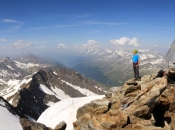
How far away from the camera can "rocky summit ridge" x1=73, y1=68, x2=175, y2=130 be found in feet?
59.6

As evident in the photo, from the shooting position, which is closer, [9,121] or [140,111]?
[140,111]

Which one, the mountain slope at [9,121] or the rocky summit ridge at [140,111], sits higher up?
the rocky summit ridge at [140,111]

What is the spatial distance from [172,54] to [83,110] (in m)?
14.6

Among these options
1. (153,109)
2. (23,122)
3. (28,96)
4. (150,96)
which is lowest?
(28,96)

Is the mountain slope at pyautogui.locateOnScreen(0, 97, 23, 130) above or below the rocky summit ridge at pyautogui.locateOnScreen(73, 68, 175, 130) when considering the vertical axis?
below

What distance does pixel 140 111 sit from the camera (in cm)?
1866

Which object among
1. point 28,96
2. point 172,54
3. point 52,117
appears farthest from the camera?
point 28,96

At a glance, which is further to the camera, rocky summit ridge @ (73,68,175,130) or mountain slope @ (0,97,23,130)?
mountain slope @ (0,97,23,130)

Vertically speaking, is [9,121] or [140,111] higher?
[140,111]

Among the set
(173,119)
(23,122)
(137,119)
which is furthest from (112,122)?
(23,122)

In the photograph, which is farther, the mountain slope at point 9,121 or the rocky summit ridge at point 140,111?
the mountain slope at point 9,121

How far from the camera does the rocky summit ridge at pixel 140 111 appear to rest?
1816 cm

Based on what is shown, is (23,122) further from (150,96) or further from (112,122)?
(150,96)

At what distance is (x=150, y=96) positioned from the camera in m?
20.5
